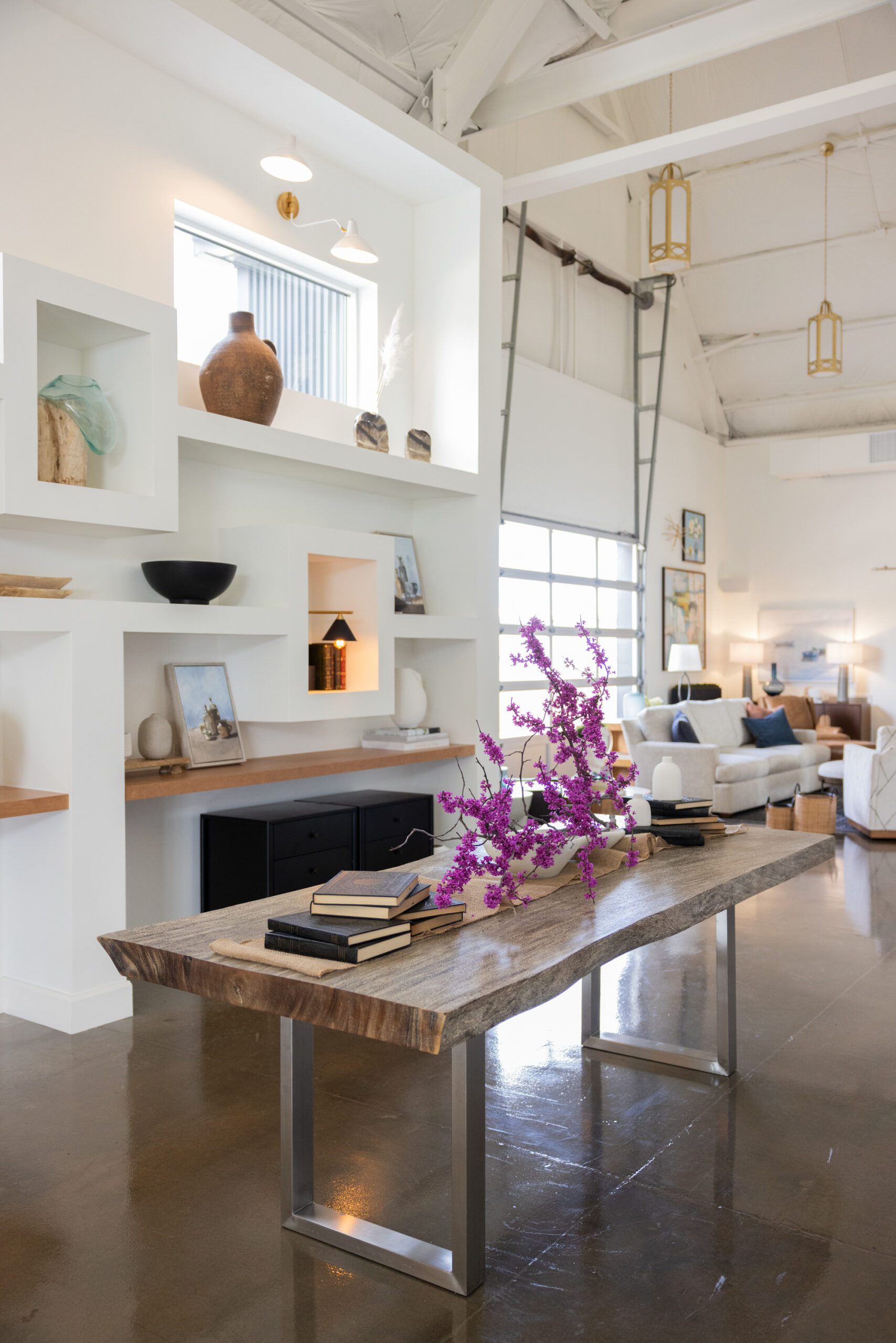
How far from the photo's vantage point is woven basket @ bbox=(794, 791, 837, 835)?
7.36m

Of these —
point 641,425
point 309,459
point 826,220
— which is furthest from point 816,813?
point 826,220

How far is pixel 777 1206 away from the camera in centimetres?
247

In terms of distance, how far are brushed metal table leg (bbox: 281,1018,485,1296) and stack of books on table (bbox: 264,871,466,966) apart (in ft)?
0.86

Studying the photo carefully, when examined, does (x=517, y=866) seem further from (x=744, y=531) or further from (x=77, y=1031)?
(x=744, y=531)

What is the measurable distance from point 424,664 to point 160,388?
2.38 m

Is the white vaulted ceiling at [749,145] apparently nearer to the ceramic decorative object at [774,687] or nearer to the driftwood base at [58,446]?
the ceramic decorative object at [774,687]

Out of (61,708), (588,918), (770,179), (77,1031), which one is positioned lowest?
(77,1031)

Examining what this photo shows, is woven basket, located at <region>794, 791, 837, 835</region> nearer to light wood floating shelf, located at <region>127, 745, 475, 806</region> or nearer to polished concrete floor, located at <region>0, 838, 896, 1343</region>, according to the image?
light wood floating shelf, located at <region>127, 745, 475, 806</region>

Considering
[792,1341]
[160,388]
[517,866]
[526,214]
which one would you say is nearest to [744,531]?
[526,214]

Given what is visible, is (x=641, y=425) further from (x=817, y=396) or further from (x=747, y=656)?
(x=747, y=656)

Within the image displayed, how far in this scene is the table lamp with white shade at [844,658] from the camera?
11758mm

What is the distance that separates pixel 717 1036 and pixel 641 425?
26.5 feet

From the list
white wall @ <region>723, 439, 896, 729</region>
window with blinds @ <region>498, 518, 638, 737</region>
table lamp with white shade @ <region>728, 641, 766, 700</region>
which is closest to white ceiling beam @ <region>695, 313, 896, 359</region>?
white wall @ <region>723, 439, 896, 729</region>

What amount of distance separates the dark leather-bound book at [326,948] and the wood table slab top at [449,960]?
0.02 m
